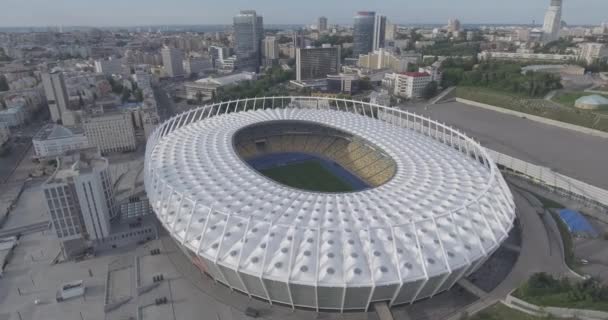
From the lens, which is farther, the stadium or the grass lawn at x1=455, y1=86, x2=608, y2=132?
the grass lawn at x1=455, y1=86, x2=608, y2=132

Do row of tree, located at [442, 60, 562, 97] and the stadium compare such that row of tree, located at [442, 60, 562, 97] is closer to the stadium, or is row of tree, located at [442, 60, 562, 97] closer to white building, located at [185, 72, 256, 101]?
the stadium

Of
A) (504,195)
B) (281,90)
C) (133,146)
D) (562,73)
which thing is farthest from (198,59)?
(504,195)

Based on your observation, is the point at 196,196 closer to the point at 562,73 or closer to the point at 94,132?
the point at 94,132

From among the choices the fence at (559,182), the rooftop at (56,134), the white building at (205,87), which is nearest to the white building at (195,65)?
the white building at (205,87)

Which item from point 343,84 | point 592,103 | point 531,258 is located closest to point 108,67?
point 343,84

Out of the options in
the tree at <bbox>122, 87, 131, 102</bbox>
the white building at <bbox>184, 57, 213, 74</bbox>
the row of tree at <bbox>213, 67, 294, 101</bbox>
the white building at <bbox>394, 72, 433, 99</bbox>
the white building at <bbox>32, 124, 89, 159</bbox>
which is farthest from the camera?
the white building at <bbox>184, 57, 213, 74</bbox>

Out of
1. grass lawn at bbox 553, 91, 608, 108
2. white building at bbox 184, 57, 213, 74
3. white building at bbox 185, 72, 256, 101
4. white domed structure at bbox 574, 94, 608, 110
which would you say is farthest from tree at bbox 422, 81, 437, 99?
white building at bbox 184, 57, 213, 74
